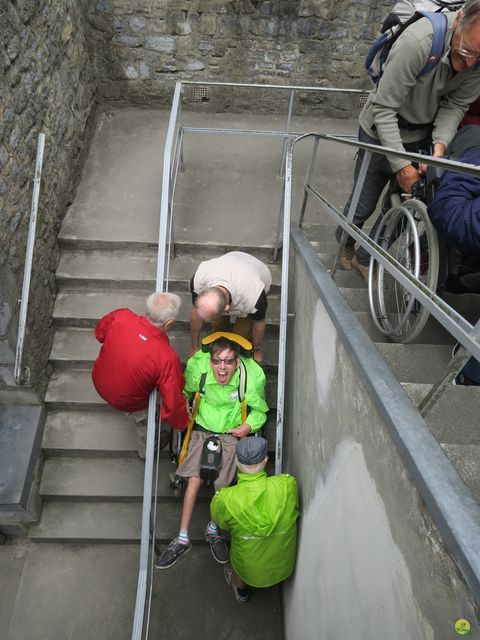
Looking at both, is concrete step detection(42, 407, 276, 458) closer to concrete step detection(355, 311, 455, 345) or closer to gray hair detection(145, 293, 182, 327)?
gray hair detection(145, 293, 182, 327)

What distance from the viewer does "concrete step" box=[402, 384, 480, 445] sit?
4.38 feet

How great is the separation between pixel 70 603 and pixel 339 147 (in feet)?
17.1

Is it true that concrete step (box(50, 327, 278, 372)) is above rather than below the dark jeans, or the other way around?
below

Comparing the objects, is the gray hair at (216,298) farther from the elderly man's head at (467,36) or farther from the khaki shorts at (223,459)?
the elderly man's head at (467,36)

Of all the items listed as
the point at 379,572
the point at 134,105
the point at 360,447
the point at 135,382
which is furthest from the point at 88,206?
the point at 379,572

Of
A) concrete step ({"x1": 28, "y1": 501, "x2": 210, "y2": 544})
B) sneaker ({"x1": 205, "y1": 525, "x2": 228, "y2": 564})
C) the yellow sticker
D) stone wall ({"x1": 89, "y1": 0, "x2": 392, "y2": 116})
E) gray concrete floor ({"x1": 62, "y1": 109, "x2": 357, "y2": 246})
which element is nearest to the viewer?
the yellow sticker

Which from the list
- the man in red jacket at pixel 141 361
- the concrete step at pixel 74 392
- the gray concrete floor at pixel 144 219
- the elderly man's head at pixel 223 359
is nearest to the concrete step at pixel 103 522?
the gray concrete floor at pixel 144 219

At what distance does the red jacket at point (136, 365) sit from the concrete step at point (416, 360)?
1.28 meters

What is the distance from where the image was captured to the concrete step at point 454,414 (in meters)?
1.34

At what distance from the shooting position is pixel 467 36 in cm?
191

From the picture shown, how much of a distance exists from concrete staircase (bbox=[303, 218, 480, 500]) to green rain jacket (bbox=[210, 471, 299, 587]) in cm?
102

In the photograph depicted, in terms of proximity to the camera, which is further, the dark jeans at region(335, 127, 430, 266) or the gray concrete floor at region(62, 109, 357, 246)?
the gray concrete floor at region(62, 109, 357, 246)

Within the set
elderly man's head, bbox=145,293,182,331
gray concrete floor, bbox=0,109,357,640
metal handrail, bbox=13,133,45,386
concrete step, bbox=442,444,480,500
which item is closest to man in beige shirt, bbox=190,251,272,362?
elderly man's head, bbox=145,293,182,331

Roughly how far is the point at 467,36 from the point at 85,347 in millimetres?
3239
